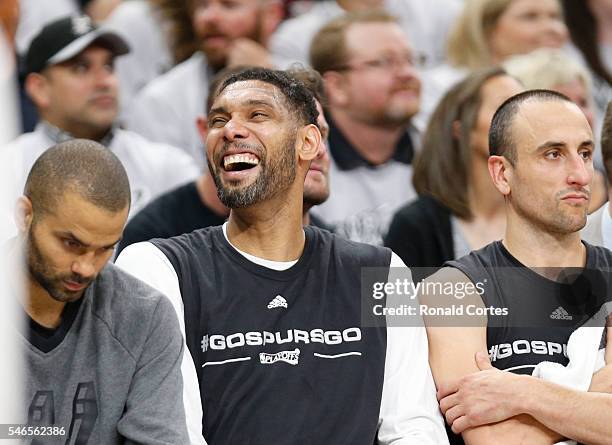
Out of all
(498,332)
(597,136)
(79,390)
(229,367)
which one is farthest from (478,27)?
(79,390)

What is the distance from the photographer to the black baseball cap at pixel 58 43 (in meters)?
3.97

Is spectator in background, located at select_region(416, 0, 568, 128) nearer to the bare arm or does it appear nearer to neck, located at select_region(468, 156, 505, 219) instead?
neck, located at select_region(468, 156, 505, 219)

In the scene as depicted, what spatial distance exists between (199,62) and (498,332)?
2061 mm

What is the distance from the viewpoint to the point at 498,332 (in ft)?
9.08

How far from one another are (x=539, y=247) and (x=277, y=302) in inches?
28.2

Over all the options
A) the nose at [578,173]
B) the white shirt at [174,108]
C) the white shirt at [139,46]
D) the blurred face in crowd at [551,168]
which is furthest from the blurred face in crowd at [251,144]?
the white shirt at [139,46]

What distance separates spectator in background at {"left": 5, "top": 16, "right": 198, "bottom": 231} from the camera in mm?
3977

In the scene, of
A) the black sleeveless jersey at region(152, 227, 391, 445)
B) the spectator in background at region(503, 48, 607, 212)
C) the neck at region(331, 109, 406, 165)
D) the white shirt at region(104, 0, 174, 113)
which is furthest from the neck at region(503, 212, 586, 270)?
the white shirt at region(104, 0, 174, 113)

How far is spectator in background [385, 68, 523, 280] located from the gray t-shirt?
1195mm

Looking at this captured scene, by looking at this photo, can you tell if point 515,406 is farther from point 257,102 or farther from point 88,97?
point 88,97

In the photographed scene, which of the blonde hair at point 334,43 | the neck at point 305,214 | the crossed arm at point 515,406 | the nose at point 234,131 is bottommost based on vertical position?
the crossed arm at point 515,406

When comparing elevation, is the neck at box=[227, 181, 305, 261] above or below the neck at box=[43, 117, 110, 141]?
below

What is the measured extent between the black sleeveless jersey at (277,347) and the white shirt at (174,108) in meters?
1.57

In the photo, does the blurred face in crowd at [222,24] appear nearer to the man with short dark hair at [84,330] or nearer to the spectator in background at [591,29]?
the spectator in background at [591,29]
